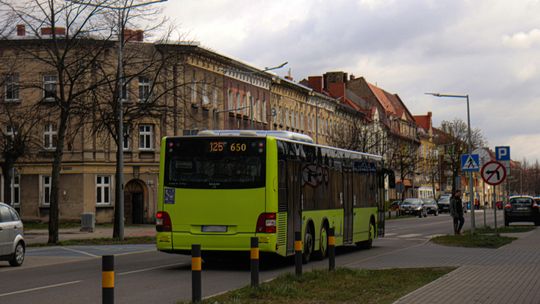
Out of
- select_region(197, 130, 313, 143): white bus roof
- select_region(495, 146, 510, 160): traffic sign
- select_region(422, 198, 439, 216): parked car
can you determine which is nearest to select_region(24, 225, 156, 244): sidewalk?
select_region(495, 146, 510, 160): traffic sign

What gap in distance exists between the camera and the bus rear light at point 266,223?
64.3 ft

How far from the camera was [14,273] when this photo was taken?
2095 centimetres

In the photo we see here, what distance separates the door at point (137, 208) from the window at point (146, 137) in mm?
3130

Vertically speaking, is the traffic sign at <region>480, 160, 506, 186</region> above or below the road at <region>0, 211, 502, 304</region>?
above

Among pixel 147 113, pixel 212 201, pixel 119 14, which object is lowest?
pixel 212 201

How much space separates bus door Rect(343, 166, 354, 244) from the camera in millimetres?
25922

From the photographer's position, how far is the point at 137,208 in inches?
2458

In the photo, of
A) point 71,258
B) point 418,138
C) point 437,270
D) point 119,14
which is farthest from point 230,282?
point 418,138

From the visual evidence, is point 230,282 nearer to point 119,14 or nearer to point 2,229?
point 2,229

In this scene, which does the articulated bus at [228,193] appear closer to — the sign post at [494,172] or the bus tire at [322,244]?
the bus tire at [322,244]

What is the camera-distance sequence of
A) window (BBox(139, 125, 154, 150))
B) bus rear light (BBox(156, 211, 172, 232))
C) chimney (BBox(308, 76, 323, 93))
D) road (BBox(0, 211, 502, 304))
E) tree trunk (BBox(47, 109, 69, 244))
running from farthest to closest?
chimney (BBox(308, 76, 323, 93)) → window (BBox(139, 125, 154, 150)) → tree trunk (BBox(47, 109, 69, 244)) → bus rear light (BBox(156, 211, 172, 232)) → road (BBox(0, 211, 502, 304))

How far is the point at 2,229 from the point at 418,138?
123262mm

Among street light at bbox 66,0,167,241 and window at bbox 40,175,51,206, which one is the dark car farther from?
window at bbox 40,175,51,206

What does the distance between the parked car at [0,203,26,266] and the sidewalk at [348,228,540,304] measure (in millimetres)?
8094
